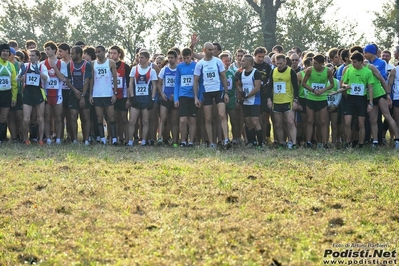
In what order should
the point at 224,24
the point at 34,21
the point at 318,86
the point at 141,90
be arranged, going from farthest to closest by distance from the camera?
the point at 34,21 < the point at 224,24 < the point at 141,90 < the point at 318,86

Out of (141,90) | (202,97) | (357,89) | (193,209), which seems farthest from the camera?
(141,90)

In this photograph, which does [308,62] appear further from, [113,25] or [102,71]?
[113,25]

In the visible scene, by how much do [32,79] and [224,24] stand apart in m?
30.4

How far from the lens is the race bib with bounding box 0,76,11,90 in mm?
14133

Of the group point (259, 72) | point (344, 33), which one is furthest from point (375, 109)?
point (344, 33)

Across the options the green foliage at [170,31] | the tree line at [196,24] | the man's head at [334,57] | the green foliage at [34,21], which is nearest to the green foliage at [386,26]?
the tree line at [196,24]

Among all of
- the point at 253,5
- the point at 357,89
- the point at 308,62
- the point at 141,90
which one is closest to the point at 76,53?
the point at 141,90

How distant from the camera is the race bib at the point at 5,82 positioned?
14.1m

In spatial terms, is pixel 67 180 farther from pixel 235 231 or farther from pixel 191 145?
pixel 191 145

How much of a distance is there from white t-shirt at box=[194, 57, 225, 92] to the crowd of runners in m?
0.02

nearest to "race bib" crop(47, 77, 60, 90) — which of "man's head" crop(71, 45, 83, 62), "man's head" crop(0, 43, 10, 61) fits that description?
"man's head" crop(71, 45, 83, 62)

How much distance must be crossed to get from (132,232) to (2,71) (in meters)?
8.75

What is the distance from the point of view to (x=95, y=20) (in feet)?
176

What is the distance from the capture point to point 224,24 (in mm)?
43375
